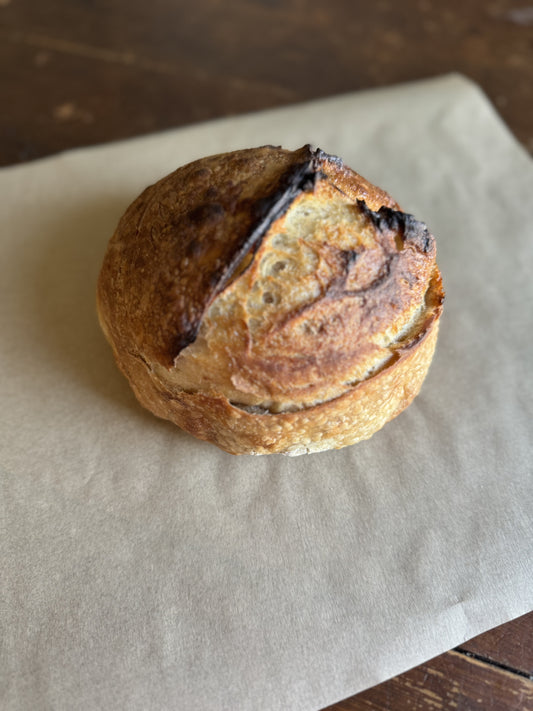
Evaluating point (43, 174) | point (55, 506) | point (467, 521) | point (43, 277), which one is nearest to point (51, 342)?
point (43, 277)

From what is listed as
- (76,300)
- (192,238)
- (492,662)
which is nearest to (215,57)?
(76,300)

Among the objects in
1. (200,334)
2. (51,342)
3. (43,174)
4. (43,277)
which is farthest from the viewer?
(43,174)

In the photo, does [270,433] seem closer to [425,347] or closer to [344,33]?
[425,347]

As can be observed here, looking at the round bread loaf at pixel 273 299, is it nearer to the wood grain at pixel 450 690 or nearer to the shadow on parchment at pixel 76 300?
the shadow on parchment at pixel 76 300

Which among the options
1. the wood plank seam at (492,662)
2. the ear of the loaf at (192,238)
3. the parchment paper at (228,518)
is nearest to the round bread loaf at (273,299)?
the ear of the loaf at (192,238)

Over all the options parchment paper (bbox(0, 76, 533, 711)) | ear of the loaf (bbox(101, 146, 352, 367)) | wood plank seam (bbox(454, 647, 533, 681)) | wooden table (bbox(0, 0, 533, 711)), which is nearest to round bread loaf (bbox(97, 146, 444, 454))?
ear of the loaf (bbox(101, 146, 352, 367))

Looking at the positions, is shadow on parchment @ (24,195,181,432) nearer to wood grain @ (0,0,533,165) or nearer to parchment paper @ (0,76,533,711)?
parchment paper @ (0,76,533,711)
